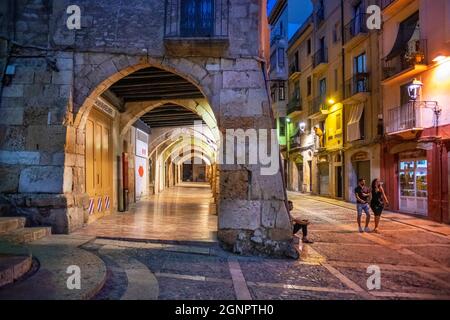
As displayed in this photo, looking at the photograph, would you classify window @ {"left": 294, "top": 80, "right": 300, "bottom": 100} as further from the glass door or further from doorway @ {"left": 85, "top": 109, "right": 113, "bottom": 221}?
doorway @ {"left": 85, "top": 109, "right": 113, "bottom": 221}

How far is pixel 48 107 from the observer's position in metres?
7.12

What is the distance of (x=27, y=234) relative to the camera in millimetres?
6113

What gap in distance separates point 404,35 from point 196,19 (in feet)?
37.2

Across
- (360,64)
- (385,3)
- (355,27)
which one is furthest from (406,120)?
(355,27)

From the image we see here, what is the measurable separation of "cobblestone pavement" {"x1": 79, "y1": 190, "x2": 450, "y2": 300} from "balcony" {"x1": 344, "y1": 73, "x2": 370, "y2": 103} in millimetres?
10821

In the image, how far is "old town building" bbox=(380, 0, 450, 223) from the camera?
12.6 meters

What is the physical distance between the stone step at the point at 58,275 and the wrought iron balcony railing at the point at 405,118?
39.6 ft

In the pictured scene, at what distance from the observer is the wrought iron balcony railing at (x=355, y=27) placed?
59.0ft

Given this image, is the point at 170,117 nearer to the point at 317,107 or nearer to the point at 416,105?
the point at 416,105

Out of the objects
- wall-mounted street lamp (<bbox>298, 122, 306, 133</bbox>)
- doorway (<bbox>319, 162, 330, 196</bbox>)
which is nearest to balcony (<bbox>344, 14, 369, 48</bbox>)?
doorway (<bbox>319, 162, 330, 196</bbox>)

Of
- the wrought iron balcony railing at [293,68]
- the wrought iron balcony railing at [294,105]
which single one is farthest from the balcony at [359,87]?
the wrought iron balcony railing at [293,68]

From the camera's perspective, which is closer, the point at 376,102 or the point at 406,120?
the point at 406,120

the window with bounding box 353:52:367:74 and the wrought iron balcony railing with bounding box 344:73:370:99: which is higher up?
the window with bounding box 353:52:367:74

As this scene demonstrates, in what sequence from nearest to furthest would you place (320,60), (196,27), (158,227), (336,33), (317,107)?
(196,27) → (158,227) → (336,33) → (320,60) → (317,107)
